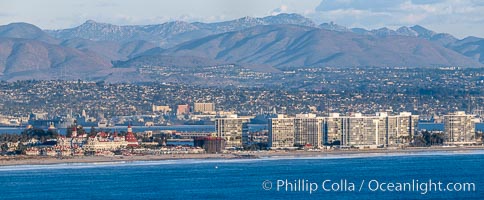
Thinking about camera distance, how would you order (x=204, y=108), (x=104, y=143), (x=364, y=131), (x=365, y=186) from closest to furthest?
1. (x=365, y=186)
2. (x=104, y=143)
3. (x=364, y=131)
4. (x=204, y=108)

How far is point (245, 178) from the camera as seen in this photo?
68.5m

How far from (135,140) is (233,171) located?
870 inches

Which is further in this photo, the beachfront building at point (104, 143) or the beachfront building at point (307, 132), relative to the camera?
the beachfront building at point (307, 132)

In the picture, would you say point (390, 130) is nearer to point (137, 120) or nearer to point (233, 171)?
point (233, 171)

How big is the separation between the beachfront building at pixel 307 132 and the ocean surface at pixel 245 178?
365 inches

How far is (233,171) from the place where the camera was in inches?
2876

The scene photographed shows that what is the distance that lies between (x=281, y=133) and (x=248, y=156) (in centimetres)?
879

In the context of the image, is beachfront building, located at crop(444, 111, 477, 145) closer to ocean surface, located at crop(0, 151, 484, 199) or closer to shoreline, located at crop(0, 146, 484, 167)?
shoreline, located at crop(0, 146, 484, 167)

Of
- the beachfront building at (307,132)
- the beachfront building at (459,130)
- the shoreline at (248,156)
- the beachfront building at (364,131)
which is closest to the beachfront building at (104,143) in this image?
the shoreline at (248,156)

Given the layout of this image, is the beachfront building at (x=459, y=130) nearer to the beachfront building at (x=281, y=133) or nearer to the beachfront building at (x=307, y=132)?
the beachfront building at (x=307, y=132)

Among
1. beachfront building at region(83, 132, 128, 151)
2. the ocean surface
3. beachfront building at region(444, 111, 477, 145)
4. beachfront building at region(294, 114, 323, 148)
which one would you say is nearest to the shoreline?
the ocean surface

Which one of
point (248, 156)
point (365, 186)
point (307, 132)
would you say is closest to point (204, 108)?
point (307, 132)

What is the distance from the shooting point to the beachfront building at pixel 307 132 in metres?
94.4

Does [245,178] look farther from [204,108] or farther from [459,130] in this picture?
[204,108]
